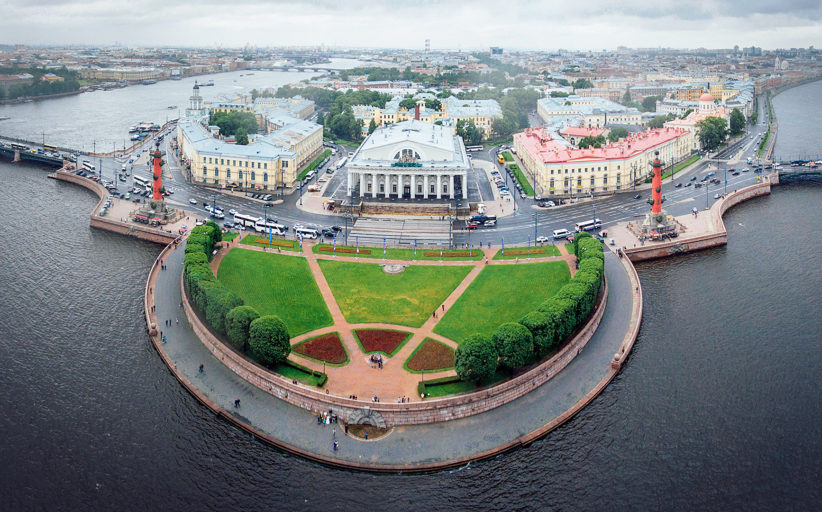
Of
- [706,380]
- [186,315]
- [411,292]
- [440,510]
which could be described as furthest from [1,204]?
[706,380]

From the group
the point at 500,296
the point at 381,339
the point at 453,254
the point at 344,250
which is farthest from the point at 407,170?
the point at 381,339

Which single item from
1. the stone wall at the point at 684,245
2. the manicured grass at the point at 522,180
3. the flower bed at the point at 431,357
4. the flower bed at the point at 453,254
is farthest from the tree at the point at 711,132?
the flower bed at the point at 431,357

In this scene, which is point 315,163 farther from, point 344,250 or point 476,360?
point 476,360

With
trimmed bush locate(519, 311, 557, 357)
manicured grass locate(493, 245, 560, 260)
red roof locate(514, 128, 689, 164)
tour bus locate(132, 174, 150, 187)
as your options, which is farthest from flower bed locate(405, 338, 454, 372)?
tour bus locate(132, 174, 150, 187)

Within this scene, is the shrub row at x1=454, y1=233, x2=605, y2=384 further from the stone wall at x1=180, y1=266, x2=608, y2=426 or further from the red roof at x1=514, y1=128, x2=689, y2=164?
the red roof at x1=514, y1=128, x2=689, y2=164

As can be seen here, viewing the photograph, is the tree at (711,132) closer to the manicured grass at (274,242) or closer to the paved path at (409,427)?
the paved path at (409,427)

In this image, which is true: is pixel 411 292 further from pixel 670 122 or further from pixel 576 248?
pixel 670 122
